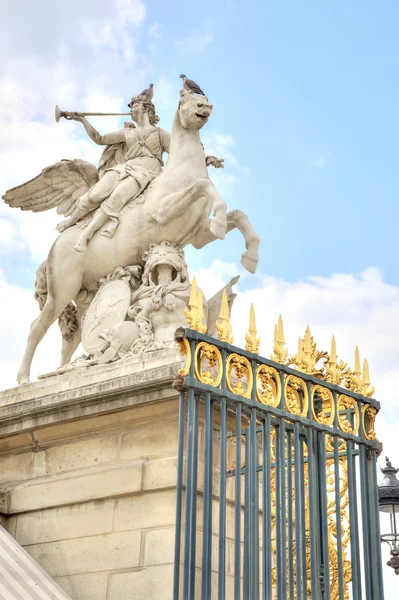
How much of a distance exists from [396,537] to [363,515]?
1.97 meters

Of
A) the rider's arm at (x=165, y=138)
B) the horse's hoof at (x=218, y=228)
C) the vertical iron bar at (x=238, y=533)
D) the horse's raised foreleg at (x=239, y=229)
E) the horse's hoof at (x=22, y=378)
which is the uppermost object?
the rider's arm at (x=165, y=138)

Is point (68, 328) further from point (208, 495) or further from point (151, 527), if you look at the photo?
point (208, 495)

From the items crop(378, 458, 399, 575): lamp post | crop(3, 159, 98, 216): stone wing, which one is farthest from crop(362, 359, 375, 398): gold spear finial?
crop(3, 159, 98, 216): stone wing

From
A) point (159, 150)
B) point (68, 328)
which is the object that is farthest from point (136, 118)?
point (68, 328)

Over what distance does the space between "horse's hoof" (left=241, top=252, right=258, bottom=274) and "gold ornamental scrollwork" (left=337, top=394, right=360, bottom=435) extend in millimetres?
1649

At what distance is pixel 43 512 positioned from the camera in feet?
22.2

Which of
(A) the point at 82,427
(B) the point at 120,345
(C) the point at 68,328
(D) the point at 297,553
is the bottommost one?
(D) the point at 297,553

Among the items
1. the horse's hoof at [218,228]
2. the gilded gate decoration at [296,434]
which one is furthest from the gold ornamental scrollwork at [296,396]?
the horse's hoof at [218,228]

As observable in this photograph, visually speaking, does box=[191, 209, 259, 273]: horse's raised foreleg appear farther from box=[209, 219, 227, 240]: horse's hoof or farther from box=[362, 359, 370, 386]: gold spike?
box=[362, 359, 370, 386]: gold spike

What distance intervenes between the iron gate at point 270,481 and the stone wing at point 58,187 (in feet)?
11.1

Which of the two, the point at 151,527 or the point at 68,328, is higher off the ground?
the point at 68,328

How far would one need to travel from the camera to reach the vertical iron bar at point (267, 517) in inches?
207

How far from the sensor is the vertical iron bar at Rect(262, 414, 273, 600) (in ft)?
17.2

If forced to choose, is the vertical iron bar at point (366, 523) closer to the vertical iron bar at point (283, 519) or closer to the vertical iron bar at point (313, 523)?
the vertical iron bar at point (313, 523)
